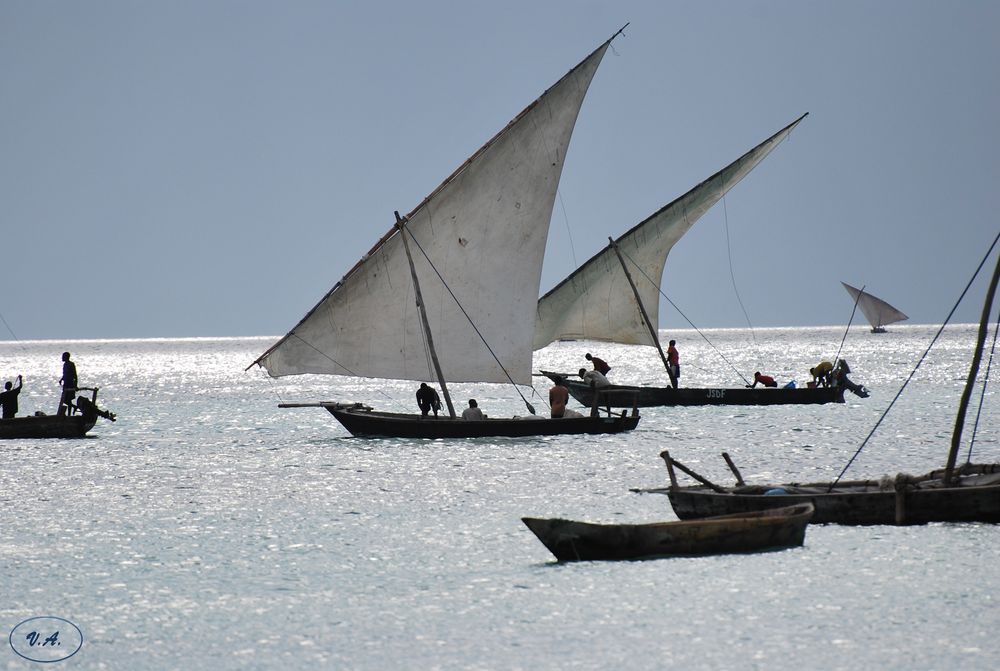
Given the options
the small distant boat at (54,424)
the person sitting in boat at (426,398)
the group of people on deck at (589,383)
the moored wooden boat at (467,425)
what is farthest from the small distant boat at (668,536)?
the small distant boat at (54,424)

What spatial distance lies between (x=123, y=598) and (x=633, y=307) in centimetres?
3443

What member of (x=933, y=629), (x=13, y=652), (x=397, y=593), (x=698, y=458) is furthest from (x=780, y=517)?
(x=698, y=458)

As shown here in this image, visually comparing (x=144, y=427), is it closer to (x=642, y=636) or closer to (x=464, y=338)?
(x=464, y=338)

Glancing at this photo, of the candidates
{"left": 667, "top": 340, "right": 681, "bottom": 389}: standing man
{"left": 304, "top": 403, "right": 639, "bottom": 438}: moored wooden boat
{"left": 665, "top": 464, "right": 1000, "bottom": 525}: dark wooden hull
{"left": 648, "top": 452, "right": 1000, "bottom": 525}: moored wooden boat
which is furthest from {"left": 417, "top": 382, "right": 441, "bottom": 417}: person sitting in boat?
{"left": 665, "top": 464, "right": 1000, "bottom": 525}: dark wooden hull

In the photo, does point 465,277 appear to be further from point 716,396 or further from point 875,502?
point 716,396

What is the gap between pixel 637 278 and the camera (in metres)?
51.2

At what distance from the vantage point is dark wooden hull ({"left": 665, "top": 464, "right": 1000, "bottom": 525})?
21.5m

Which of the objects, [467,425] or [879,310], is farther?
[879,310]

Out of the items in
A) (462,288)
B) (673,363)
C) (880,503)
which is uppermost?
(462,288)

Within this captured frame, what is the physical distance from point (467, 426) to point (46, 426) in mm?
15301

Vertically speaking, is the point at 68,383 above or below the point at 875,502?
above

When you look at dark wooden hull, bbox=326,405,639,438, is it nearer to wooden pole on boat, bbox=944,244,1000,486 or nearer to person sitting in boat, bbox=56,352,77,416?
person sitting in boat, bbox=56,352,77,416

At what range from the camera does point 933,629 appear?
Result: 16.4 metres

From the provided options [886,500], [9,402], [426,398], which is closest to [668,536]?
[886,500]
